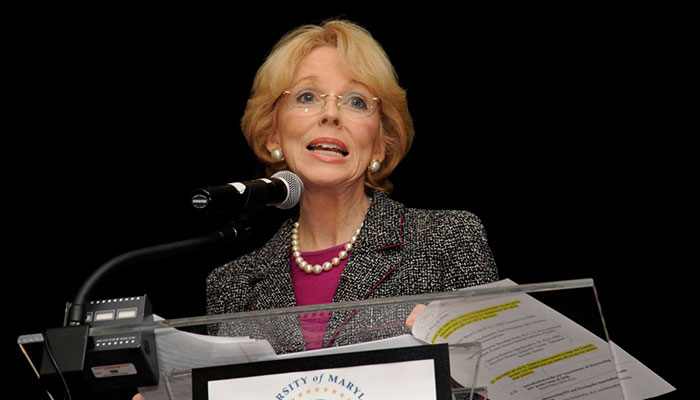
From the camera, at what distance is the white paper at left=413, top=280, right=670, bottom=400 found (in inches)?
41.2

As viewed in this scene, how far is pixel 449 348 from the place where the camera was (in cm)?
103

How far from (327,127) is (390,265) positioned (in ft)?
1.38

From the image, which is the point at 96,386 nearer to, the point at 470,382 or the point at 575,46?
the point at 470,382

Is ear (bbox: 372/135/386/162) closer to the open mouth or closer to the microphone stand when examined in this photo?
the open mouth

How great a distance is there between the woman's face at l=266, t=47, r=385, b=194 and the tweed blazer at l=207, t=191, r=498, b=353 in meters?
0.15

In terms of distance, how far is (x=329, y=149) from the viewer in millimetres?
2246

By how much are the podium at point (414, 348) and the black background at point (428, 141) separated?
1556 millimetres

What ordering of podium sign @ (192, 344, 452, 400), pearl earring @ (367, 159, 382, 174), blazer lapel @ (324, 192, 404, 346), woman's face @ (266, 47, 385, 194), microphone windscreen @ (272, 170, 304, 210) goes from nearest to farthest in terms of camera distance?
podium sign @ (192, 344, 452, 400)
microphone windscreen @ (272, 170, 304, 210)
blazer lapel @ (324, 192, 404, 346)
woman's face @ (266, 47, 385, 194)
pearl earring @ (367, 159, 382, 174)

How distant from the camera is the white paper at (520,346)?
1046mm


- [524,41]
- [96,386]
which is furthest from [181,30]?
[96,386]

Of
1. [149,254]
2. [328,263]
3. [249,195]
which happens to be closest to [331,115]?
[328,263]

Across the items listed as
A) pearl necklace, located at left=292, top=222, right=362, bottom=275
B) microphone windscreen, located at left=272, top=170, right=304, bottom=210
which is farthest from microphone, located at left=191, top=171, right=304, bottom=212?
pearl necklace, located at left=292, top=222, right=362, bottom=275

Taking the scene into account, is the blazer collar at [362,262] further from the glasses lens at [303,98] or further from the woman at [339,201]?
the glasses lens at [303,98]

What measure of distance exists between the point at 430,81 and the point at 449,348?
185cm
